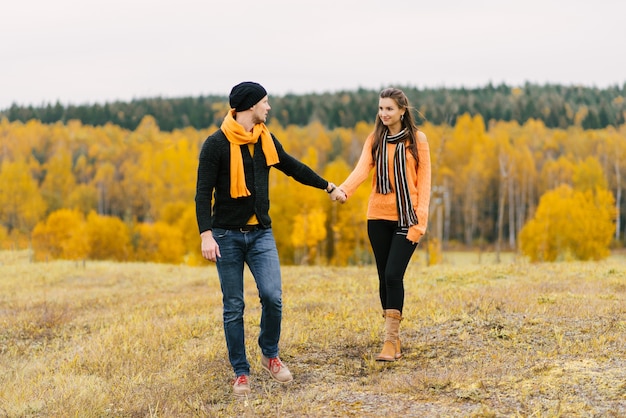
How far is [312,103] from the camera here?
120938 millimetres

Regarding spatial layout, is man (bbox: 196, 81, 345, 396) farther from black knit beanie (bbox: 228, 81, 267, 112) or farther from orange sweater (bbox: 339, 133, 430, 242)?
orange sweater (bbox: 339, 133, 430, 242)

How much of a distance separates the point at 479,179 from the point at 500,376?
210ft

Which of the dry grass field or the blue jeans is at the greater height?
the blue jeans

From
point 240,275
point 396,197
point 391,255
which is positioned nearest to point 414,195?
point 396,197

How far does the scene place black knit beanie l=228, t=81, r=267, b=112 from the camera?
5.19m

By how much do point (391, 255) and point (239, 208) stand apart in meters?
1.50

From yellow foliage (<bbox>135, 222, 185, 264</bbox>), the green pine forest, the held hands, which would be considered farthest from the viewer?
yellow foliage (<bbox>135, 222, 185, 264</bbox>)

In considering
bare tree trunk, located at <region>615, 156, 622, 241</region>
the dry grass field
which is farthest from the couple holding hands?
bare tree trunk, located at <region>615, 156, 622, 241</region>

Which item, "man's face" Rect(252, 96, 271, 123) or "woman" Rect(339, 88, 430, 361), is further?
"woman" Rect(339, 88, 430, 361)

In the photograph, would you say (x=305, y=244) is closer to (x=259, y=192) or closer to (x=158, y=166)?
(x=158, y=166)

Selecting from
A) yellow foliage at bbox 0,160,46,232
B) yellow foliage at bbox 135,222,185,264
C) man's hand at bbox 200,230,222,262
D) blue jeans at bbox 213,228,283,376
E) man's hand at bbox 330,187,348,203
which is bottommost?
yellow foliage at bbox 135,222,185,264

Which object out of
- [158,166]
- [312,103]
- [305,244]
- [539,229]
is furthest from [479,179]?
[312,103]

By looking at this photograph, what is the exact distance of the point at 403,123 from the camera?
5.90 metres

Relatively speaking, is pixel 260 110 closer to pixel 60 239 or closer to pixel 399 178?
pixel 399 178
